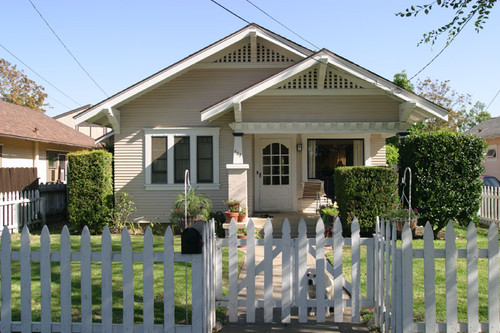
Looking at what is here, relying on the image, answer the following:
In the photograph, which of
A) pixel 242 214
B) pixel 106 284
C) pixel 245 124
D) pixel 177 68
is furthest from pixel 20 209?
pixel 106 284

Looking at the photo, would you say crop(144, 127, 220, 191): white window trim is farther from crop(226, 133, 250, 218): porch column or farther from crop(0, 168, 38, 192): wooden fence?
crop(0, 168, 38, 192): wooden fence

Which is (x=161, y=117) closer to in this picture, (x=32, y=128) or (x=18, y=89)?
(x=32, y=128)

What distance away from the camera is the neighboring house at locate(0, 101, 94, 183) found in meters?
16.5

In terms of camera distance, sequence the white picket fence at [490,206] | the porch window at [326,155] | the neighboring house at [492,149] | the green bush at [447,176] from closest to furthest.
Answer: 1. the green bush at [447,176]
2. the white picket fence at [490,206]
3. the porch window at [326,155]
4. the neighboring house at [492,149]

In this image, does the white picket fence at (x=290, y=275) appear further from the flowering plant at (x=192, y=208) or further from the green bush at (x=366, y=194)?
the flowering plant at (x=192, y=208)

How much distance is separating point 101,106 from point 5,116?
837 cm

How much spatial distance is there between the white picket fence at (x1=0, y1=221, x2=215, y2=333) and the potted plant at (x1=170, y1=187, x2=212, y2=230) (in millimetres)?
6476

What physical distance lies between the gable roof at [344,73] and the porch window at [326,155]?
258 centimetres

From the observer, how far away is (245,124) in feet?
36.7

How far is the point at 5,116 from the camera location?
58.4 feet

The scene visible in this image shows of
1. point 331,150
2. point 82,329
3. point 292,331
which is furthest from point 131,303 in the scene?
point 331,150

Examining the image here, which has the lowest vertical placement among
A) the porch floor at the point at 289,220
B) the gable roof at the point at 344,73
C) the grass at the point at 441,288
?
the grass at the point at 441,288

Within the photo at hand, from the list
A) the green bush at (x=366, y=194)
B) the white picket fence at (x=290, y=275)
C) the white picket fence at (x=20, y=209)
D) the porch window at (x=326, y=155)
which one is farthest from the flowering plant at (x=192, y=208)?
the white picket fence at (x=290, y=275)

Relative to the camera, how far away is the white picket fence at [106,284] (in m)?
3.98
